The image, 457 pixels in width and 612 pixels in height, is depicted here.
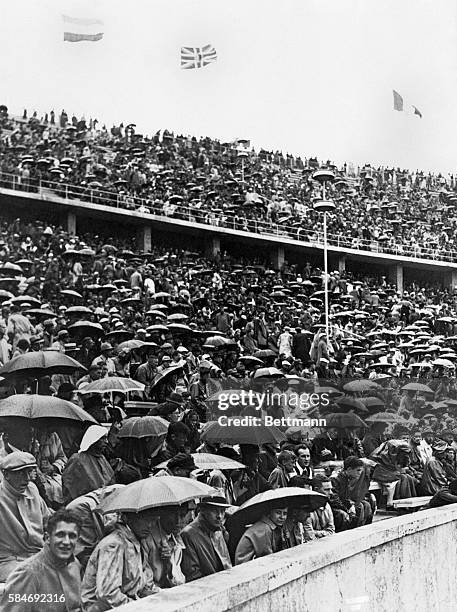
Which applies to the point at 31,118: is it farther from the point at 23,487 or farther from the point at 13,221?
the point at 23,487

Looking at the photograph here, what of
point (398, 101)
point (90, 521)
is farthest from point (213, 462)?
point (398, 101)

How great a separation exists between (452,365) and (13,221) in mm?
7009

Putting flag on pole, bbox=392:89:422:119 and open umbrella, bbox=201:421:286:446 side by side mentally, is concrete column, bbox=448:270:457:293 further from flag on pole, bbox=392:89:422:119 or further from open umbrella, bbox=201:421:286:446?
open umbrella, bbox=201:421:286:446

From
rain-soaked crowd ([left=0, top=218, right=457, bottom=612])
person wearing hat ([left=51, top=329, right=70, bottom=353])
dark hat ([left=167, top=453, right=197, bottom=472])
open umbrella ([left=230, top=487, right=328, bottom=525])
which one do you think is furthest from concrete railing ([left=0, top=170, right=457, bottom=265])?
open umbrella ([left=230, top=487, right=328, bottom=525])

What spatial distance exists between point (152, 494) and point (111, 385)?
2740mm

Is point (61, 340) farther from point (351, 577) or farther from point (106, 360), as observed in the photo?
point (351, 577)

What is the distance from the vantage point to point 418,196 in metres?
22.1

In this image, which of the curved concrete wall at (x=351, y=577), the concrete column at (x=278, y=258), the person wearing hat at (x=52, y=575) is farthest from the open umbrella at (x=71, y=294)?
the concrete column at (x=278, y=258)

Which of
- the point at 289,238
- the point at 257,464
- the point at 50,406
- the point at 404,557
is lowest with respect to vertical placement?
the point at 404,557

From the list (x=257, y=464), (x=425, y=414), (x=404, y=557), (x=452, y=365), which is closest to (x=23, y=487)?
(x=257, y=464)

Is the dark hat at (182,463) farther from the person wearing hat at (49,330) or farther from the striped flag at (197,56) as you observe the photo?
the striped flag at (197,56)

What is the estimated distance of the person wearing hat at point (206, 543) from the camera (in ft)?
14.8

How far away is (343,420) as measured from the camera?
8.44 m

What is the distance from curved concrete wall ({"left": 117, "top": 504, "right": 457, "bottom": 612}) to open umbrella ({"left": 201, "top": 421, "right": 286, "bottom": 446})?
52.7 inches
